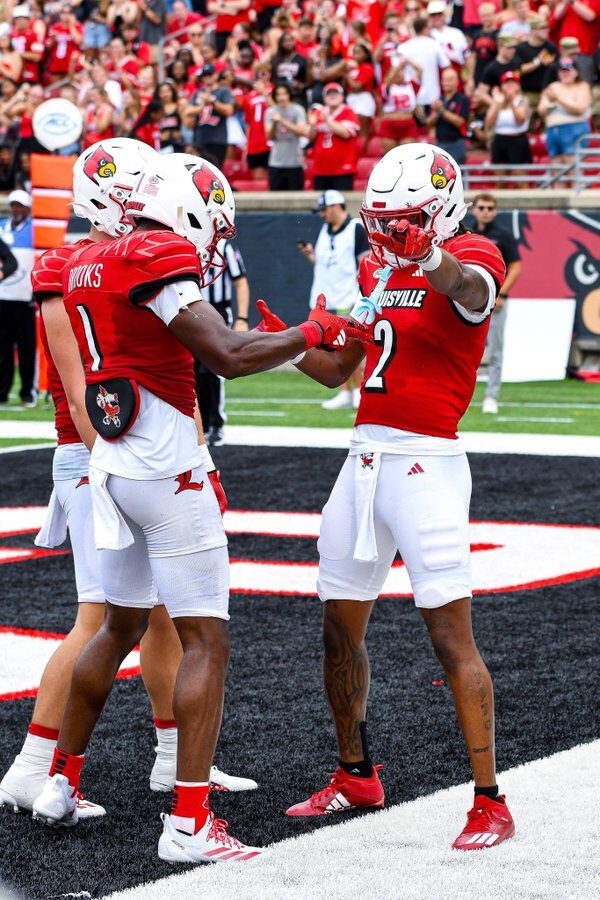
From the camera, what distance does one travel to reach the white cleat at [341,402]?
1536cm

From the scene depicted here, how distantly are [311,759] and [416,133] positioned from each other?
1529 centimetres

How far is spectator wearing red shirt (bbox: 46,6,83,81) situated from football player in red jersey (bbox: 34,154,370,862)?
69.0 feet

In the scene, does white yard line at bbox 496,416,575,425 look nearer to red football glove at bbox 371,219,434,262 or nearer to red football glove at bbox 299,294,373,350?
red football glove at bbox 299,294,373,350

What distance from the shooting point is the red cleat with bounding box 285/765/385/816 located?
4293 mm

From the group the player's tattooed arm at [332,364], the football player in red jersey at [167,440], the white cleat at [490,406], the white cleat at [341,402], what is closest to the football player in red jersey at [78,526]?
the football player in red jersey at [167,440]

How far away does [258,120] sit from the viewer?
65.5 ft

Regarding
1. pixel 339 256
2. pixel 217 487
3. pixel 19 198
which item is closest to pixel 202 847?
pixel 217 487

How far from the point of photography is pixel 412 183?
411 centimetres

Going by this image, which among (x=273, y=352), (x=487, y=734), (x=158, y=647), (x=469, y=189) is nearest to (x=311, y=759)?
(x=158, y=647)

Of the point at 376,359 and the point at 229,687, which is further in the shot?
the point at 229,687

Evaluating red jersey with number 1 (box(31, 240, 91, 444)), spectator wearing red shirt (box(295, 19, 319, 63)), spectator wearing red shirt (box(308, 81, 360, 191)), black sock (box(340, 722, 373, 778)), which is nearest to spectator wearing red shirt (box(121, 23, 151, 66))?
spectator wearing red shirt (box(295, 19, 319, 63))

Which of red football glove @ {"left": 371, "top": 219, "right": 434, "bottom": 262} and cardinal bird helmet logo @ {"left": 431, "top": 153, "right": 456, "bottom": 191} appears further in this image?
cardinal bird helmet logo @ {"left": 431, "top": 153, "right": 456, "bottom": 191}

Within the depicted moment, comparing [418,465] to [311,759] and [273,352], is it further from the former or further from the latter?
[311,759]

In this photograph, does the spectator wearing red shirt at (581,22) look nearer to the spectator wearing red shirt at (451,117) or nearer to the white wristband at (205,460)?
the spectator wearing red shirt at (451,117)
